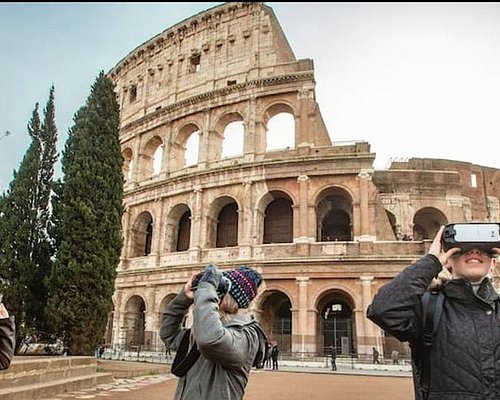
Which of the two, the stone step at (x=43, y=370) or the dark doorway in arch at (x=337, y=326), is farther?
the dark doorway in arch at (x=337, y=326)

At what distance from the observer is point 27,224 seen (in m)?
11.6

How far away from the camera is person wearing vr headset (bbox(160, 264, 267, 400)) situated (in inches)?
79.5

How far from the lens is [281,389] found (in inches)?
395

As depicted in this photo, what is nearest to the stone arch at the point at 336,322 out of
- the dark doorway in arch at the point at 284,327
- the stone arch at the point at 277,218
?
the dark doorway in arch at the point at 284,327

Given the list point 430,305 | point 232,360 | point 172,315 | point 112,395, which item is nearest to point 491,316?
point 430,305

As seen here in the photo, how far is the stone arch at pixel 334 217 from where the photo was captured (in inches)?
817

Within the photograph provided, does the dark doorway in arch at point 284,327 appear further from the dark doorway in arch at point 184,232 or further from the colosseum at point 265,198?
the dark doorway in arch at point 184,232

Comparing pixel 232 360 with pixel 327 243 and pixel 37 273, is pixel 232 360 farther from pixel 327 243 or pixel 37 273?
pixel 327 243

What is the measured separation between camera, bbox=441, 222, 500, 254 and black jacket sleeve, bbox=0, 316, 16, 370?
2.59 m

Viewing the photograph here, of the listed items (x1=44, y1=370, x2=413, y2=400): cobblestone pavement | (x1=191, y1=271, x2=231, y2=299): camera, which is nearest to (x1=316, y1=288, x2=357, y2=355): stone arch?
(x1=44, y1=370, x2=413, y2=400): cobblestone pavement

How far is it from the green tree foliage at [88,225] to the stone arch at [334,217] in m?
10.2

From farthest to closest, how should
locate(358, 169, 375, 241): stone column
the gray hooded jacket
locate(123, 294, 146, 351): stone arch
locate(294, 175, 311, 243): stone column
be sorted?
1. locate(123, 294, 146, 351): stone arch
2. locate(294, 175, 311, 243): stone column
3. locate(358, 169, 375, 241): stone column
4. the gray hooded jacket

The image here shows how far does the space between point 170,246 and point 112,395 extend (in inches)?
555

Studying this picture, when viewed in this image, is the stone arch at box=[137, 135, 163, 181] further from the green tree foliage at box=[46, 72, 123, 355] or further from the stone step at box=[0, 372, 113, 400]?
the stone step at box=[0, 372, 113, 400]
